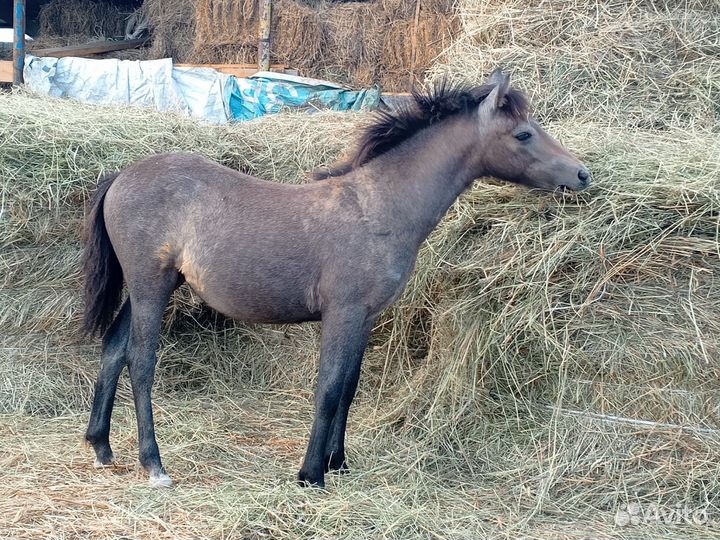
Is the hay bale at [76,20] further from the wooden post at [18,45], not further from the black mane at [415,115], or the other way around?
the black mane at [415,115]

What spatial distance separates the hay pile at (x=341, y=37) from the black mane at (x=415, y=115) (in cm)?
504

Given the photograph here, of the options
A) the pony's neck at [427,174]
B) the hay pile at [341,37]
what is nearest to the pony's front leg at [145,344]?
the pony's neck at [427,174]

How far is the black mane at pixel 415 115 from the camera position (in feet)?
13.0

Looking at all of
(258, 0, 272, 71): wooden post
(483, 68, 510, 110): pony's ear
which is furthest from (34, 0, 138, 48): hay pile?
(483, 68, 510, 110): pony's ear

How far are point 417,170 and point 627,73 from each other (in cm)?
194

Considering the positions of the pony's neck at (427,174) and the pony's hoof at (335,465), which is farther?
the pony's hoof at (335,465)

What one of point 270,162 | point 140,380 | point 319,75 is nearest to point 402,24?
point 319,75

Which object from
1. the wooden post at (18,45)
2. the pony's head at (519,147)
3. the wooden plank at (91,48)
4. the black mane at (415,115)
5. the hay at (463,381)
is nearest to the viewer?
the hay at (463,381)

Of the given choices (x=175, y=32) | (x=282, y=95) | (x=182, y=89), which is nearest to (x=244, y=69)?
(x=182, y=89)

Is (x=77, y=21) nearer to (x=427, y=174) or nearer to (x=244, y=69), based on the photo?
(x=244, y=69)

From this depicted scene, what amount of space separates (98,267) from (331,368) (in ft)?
4.76

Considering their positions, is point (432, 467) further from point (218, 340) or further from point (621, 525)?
point (218, 340)

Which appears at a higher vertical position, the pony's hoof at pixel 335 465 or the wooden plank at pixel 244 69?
the wooden plank at pixel 244 69

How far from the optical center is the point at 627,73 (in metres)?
4.98
